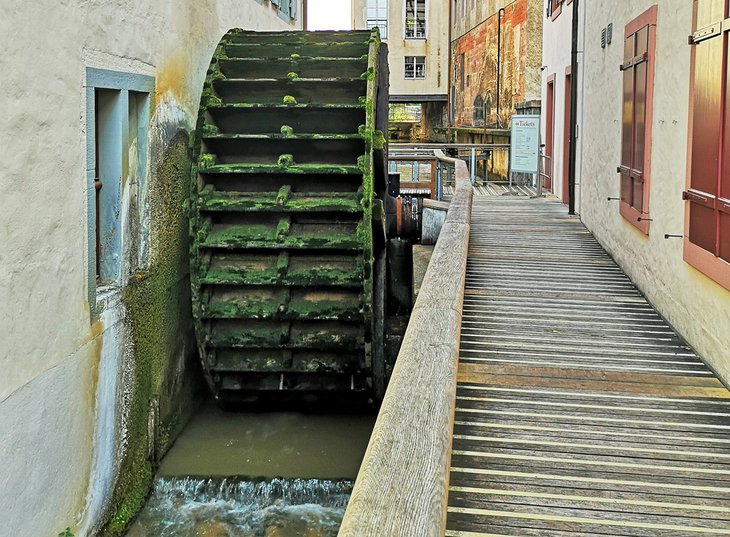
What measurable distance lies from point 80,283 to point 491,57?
20.1 metres

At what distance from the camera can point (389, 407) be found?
284cm

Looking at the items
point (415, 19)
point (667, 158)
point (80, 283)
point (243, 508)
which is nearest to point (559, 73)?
point (667, 158)

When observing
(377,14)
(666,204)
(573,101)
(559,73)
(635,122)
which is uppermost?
(377,14)

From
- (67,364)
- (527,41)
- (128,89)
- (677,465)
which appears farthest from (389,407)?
(527,41)

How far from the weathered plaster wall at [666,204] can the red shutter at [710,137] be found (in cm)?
25

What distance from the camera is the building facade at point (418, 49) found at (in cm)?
3234

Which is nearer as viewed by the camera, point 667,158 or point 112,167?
point 667,158

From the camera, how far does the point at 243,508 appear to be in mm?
6586

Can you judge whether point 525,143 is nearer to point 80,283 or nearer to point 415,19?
point 80,283

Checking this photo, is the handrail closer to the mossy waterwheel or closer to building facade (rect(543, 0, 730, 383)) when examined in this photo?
→ building facade (rect(543, 0, 730, 383))

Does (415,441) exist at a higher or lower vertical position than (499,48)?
lower

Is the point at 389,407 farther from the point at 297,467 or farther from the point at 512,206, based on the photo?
the point at 512,206

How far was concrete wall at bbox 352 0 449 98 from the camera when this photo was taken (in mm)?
32344

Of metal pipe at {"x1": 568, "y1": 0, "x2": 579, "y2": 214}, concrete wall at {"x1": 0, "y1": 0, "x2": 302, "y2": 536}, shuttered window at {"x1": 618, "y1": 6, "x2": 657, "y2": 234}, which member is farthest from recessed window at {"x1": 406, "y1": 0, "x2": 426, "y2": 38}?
shuttered window at {"x1": 618, "y1": 6, "x2": 657, "y2": 234}
